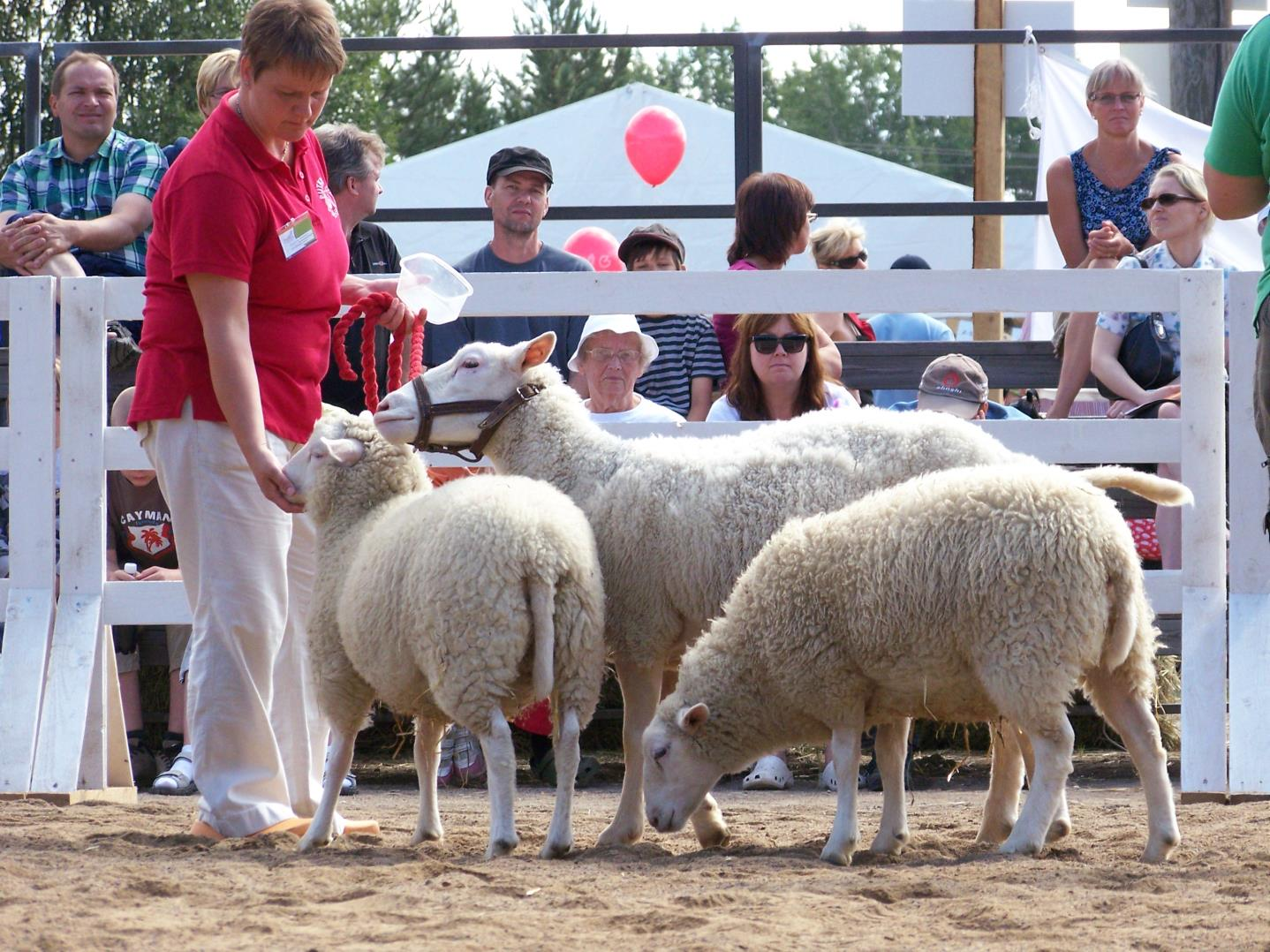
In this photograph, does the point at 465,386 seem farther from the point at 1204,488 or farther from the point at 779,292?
the point at 1204,488

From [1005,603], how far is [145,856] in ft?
7.69

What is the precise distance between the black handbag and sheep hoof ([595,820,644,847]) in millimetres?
3216

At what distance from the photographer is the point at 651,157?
40.2 ft

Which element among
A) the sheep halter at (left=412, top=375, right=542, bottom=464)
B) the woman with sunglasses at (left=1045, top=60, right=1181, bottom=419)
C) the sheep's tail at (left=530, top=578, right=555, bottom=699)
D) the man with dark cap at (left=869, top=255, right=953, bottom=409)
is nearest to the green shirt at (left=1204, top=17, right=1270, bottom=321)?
the sheep's tail at (left=530, top=578, right=555, bottom=699)

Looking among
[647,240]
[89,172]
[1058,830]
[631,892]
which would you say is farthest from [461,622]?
[89,172]

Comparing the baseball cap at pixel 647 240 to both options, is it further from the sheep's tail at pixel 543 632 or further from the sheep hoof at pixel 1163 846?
the sheep hoof at pixel 1163 846

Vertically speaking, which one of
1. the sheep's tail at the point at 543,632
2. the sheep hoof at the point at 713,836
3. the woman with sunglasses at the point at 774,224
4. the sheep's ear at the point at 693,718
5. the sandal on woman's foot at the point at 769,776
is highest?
the woman with sunglasses at the point at 774,224

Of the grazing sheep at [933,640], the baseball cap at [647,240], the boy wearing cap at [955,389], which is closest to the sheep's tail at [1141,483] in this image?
the grazing sheep at [933,640]

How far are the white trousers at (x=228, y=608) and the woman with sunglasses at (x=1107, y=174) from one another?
4390mm

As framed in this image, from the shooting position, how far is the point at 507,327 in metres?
6.78

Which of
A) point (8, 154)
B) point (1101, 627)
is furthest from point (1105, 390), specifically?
point (8, 154)

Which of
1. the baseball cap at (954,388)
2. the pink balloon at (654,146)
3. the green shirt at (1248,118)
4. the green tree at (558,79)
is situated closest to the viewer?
the green shirt at (1248,118)

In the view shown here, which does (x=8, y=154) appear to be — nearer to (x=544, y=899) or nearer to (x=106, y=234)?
(x=106, y=234)

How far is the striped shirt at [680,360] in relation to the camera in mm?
6898
